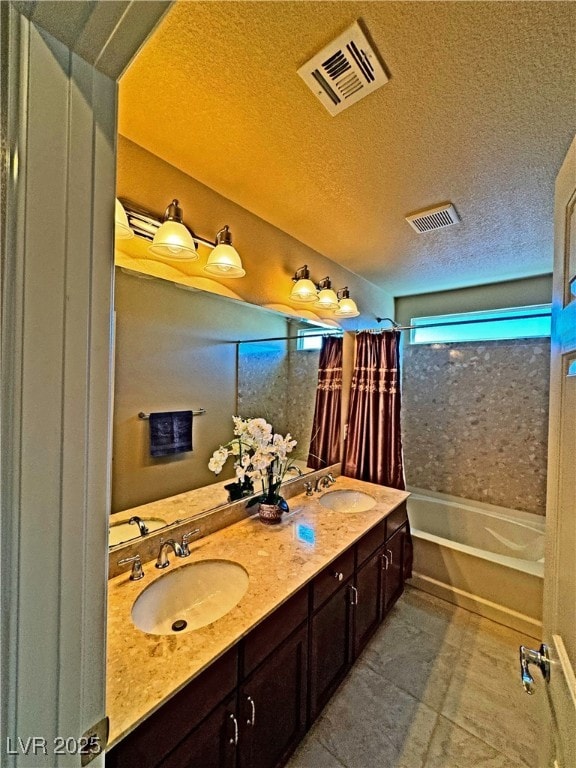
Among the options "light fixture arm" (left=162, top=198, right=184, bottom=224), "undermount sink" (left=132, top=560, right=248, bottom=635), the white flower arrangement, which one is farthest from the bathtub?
"light fixture arm" (left=162, top=198, right=184, bottom=224)

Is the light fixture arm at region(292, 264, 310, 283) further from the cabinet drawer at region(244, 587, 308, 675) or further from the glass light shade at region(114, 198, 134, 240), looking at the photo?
the cabinet drawer at region(244, 587, 308, 675)

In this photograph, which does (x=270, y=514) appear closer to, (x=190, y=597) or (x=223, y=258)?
(x=190, y=597)

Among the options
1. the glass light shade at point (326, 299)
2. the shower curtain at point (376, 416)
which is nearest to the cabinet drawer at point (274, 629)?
the shower curtain at point (376, 416)

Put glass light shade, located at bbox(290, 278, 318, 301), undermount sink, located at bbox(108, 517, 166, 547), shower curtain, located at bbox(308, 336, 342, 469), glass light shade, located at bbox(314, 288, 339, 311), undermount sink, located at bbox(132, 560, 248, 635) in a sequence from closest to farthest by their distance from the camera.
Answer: undermount sink, located at bbox(132, 560, 248, 635)
undermount sink, located at bbox(108, 517, 166, 547)
glass light shade, located at bbox(290, 278, 318, 301)
glass light shade, located at bbox(314, 288, 339, 311)
shower curtain, located at bbox(308, 336, 342, 469)

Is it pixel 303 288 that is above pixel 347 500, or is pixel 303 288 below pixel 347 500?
above

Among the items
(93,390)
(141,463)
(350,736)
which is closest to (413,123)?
(93,390)

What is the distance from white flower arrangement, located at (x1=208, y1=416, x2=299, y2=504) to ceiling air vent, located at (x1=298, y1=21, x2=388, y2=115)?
1.40 meters

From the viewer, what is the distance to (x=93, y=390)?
19.3 inches

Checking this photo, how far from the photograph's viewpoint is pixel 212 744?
94cm

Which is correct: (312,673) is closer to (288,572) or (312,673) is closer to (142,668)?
(288,572)

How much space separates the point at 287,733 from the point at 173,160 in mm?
2472

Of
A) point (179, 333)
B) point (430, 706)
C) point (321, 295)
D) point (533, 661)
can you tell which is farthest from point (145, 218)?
point (430, 706)

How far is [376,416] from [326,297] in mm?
1108

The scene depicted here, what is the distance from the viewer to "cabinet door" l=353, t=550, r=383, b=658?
171 centimetres
